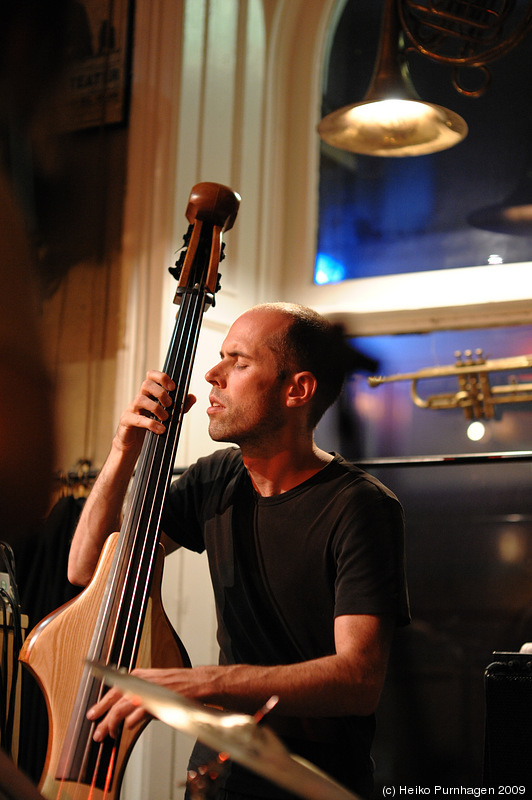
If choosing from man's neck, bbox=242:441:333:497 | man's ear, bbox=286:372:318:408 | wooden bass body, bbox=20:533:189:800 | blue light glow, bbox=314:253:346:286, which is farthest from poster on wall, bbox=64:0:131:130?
wooden bass body, bbox=20:533:189:800

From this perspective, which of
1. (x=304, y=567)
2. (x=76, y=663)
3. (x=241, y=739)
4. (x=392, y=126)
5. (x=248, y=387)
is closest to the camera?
(x=241, y=739)

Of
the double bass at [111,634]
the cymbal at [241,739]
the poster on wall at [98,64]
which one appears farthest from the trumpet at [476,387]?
the cymbal at [241,739]

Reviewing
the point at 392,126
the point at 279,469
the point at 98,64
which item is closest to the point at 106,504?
the point at 279,469

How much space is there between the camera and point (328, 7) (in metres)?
2.88

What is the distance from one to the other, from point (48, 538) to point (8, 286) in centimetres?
88

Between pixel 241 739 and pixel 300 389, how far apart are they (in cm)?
122

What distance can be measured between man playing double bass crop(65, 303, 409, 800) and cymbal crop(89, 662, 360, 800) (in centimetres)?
60

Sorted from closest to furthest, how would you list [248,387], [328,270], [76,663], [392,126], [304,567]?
[76,663], [304,567], [248,387], [392,126], [328,270]

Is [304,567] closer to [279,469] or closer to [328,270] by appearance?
[279,469]

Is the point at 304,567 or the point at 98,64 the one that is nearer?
the point at 304,567

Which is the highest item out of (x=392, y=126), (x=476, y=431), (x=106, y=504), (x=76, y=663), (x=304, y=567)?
(x=392, y=126)

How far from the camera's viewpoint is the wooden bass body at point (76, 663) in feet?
3.93

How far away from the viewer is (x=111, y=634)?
4.36 feet

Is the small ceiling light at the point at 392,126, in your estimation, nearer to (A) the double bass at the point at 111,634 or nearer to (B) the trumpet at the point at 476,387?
(B) the trumpet at the point at 476,387
